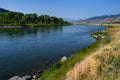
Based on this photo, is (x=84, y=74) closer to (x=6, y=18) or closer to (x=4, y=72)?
(x=4, y=72)

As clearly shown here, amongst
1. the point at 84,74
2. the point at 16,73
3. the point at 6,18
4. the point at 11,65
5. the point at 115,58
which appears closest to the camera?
the point at 84,74

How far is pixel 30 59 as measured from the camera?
39.6m

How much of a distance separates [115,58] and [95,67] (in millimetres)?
2399

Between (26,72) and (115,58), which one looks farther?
(26,72)

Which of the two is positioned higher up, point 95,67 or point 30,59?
point 95,67

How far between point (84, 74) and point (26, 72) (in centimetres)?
1467

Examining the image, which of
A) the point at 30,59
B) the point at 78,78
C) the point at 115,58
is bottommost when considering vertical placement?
the point at 30,59

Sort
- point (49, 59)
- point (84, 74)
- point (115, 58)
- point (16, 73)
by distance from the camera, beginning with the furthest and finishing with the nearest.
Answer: point (49, 59)
point (16, 73)
point (115, 58)
point (84, 74)

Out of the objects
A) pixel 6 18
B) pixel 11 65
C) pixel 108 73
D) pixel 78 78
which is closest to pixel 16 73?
pixel 11 65

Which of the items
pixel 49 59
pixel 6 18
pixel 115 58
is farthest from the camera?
pixel 6 18

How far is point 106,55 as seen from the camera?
20188 mm

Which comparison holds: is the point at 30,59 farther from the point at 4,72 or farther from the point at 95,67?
the point at 95,67

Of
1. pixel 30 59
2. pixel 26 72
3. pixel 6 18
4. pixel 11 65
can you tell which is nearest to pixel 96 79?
pixel 26 72

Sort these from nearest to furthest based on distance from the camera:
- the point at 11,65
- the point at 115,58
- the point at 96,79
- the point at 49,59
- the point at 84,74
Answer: the point at 96,79 → the point at 84,74 → the point at 115,58 → the point at 11,65 → the point at 49,59
